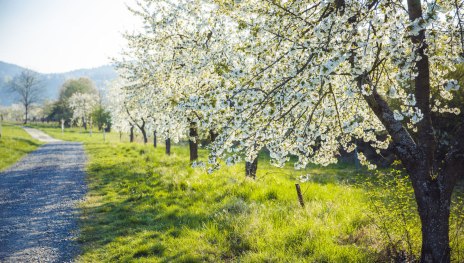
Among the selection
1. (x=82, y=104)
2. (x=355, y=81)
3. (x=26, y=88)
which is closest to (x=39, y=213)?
(x=355, y=81)

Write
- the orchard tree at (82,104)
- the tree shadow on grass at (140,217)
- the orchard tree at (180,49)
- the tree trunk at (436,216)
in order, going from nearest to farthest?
the tree trunk at (436,216) → the tree shadow on grass at (140,217) → the orchard tree at (180,49) → the orchard tree at (82,104)

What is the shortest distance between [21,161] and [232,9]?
23598mm

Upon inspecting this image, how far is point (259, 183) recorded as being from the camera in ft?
40.7

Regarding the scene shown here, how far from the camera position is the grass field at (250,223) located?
6.79 meters

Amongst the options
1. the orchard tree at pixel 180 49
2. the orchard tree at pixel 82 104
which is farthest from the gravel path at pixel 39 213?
the orchard tree at pixel 82 104

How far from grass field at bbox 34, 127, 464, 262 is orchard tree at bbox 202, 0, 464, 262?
1.00m

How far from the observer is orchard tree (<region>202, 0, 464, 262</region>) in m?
4.53

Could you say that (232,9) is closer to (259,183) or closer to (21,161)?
(259,183)

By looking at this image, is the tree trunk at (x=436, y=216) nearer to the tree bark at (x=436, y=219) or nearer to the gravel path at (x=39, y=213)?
the tree bark at (x=436, y=219)

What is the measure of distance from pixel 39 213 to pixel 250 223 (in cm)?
811

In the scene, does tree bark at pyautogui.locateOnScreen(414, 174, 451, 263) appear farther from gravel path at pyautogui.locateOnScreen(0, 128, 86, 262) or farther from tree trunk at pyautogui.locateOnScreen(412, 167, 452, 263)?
gravel path at pyautogui.locateOnScreen(0, 128, 86, 262)

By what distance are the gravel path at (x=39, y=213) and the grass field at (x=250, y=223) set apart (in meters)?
0.57

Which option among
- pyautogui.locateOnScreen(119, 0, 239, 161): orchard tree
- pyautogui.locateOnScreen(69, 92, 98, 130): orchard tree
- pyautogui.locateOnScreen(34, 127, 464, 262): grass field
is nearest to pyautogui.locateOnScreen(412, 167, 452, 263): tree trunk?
pyautogui.locateOnScreen(34, 127, 464, 262): grass field

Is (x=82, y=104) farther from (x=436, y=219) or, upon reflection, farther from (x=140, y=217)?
(x=436, y=219)
